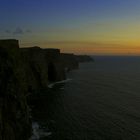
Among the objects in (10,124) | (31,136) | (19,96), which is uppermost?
(19,96)

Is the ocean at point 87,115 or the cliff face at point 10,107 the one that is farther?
the ocean at point 87,115

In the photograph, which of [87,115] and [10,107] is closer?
[10,107]

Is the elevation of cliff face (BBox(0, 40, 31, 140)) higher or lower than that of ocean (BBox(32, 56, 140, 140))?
higher

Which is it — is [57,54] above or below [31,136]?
above

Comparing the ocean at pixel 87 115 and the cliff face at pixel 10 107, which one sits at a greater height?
the cliff face at pixel 10 107

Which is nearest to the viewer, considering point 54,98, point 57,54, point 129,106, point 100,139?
point 100,139

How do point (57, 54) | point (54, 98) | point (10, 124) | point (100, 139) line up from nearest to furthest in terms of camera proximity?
point (10, 124), point (100, 139), point (54, 98), point (57, 54)

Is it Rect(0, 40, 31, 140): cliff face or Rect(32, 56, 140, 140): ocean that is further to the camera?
Rect(32, 56, 140, 140): ocean

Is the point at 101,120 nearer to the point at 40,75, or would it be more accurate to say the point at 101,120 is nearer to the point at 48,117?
the point at 48,117

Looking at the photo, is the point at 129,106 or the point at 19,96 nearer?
the point at 19,96

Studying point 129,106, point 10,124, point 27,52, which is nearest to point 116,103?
point 129,106

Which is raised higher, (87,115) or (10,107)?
(10,107)
